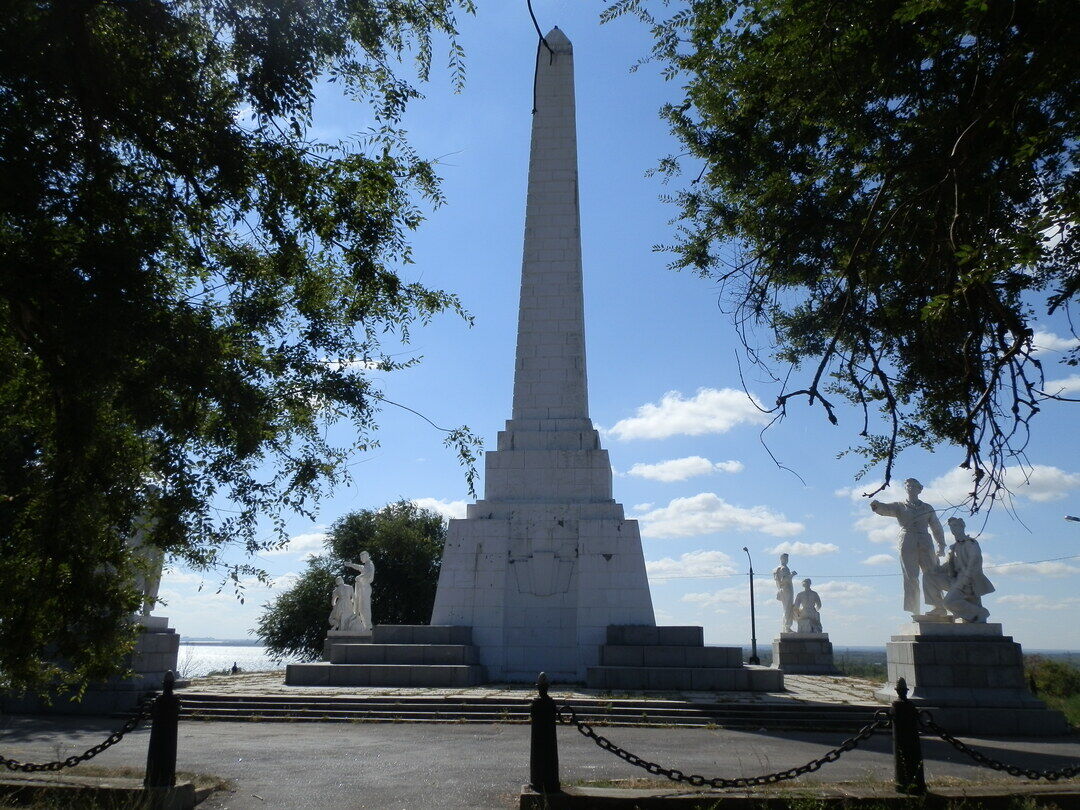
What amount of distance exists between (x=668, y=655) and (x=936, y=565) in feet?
17.6

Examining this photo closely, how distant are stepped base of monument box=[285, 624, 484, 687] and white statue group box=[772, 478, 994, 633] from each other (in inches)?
328

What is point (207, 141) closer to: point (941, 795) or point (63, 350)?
point (63, 350)

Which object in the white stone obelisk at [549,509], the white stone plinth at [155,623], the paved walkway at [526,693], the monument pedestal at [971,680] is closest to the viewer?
the monument pedestal at [971,680]

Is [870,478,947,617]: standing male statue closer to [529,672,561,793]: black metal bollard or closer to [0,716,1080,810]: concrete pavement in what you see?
[0,716,1080,810]: concrete pavement

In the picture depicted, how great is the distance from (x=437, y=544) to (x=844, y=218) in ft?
115

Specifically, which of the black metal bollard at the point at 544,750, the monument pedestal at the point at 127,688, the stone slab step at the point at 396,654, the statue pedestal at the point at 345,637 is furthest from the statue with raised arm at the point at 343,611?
the black metal bollard at the point at 544,750

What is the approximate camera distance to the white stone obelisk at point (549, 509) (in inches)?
738

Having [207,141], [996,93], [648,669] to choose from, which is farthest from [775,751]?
[207,141]

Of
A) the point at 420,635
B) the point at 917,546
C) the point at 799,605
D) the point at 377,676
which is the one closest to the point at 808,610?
the point at 799,605

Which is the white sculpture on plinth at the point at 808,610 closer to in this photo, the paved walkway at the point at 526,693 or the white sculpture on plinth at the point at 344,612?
the paved walkway at the point at 526,693

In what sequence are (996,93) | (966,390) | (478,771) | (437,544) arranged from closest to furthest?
(966,390)
(996,93)
(478,771)
(437,544)

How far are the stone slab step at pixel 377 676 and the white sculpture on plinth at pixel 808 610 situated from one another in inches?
435

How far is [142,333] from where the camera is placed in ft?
20.3

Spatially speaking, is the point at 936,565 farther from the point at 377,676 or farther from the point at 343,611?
the point at 343,611
